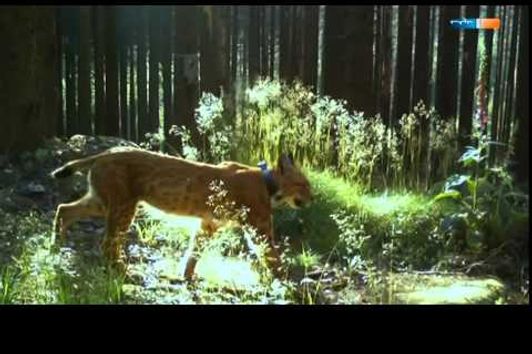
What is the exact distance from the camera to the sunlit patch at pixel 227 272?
3023 millimetres

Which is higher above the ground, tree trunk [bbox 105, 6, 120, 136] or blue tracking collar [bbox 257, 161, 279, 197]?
tree trunk [bbox 105, 6, 120, 136]

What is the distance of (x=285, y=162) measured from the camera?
313 cm

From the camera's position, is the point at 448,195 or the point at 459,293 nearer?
the point at 459,293

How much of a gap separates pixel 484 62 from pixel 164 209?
1.22 metres

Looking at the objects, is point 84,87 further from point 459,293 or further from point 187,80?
point 459,293

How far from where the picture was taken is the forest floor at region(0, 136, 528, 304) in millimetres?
2994

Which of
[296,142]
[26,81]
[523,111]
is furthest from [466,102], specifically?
[26,81]

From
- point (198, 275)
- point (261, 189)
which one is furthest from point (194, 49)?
point (198, 275)

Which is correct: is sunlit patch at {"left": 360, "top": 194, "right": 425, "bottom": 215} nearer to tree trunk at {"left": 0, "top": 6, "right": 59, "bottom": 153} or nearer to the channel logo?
the channel logo

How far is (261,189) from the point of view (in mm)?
3119

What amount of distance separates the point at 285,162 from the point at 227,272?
43 cm

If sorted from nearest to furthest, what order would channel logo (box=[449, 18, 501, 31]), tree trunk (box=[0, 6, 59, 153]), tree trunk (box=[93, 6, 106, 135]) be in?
channel logo (box=[449, 18, 501, 31]) → tree trunk (box=[93, 6, 106, 135]) → tree trunk (box=[0, 6, 59, 153])

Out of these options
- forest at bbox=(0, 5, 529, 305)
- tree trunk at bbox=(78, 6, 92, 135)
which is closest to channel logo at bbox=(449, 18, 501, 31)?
forest at bbox=(0, 5, 529, 305)
